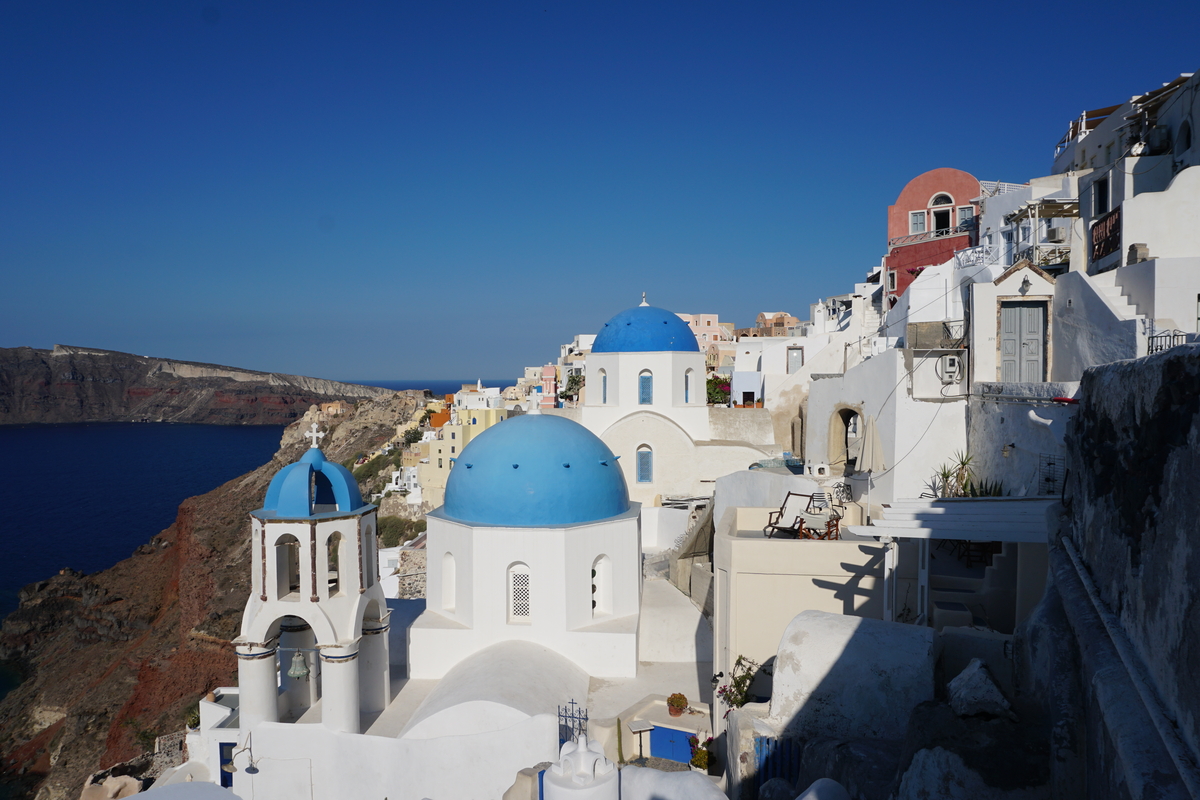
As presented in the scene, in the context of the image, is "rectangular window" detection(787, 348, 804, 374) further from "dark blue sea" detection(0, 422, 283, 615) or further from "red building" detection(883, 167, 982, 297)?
"dark blue sea" detection(0, 422, 283, 615)

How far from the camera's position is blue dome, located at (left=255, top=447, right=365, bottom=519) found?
9703 millimetres

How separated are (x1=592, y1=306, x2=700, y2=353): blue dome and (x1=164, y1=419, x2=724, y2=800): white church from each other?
9.09 meters

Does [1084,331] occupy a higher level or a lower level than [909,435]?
higher

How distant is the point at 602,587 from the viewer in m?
11.6

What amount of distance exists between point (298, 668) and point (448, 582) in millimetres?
2477

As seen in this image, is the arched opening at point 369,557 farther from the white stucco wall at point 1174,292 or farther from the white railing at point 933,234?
the white railing at point 933,234

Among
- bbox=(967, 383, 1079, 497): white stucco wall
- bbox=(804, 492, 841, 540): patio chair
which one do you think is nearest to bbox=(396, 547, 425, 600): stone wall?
bbox=(804, 492, 841, 540): patio chair

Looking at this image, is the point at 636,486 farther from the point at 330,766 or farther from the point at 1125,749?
the point at 1125,749

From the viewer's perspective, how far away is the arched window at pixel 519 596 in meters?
11.1

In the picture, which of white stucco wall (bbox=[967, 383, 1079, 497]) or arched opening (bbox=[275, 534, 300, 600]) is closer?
white stucco wall (bbox=[967, 383, 1079, 497])

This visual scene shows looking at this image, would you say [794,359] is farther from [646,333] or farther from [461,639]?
[461,639]

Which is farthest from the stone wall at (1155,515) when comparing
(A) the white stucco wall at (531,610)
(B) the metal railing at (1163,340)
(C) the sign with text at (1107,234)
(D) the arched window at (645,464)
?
(D) the arched window at (645,464)

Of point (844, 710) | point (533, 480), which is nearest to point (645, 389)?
point (533, 480)

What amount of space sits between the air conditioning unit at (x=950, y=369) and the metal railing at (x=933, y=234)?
1520 cm
